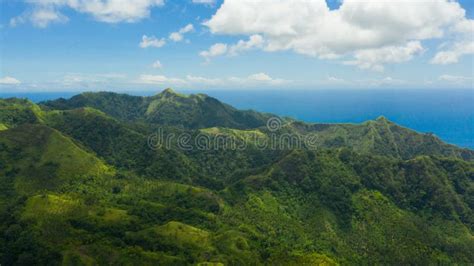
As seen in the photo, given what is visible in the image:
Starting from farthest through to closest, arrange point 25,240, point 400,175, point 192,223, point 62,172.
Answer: point 400,175 → point 62,172 → point 192,223 → point 25,240

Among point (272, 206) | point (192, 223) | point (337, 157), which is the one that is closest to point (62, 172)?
point (192, 223)

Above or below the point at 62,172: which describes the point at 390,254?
below

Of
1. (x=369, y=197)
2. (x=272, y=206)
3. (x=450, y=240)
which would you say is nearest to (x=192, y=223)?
(x=272, y=206)

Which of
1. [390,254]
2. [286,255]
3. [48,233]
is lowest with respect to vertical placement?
[390,254]

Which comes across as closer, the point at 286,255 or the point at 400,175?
the point at 286,255

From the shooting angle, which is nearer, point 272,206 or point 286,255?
point 286,255

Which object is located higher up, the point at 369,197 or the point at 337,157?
the point at 337,157

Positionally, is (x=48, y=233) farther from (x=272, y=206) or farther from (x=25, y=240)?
(x=272, y=206)

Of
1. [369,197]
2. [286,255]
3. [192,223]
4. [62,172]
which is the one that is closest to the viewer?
[286,255]

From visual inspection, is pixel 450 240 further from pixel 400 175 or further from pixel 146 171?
pixel 146 171
